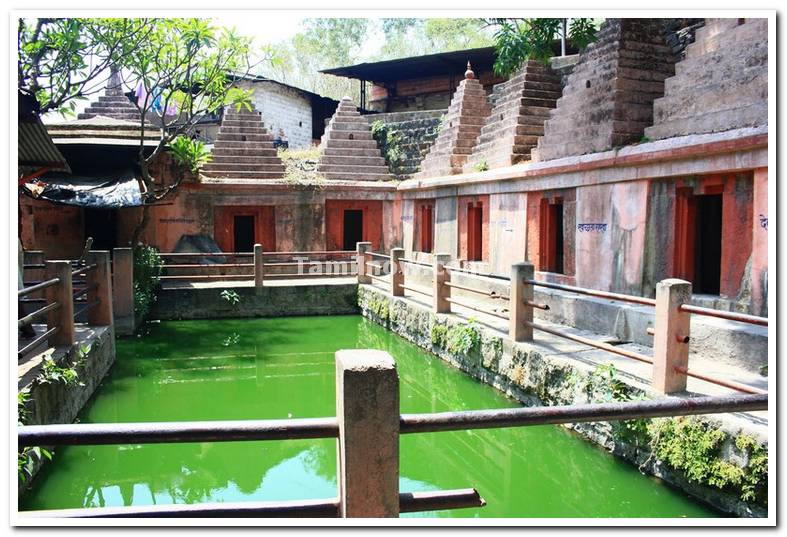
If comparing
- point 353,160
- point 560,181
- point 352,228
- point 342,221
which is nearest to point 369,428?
point 560,181

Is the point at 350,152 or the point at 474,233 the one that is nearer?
the point at 474,233

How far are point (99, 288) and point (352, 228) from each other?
1004cm

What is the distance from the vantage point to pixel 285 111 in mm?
26734

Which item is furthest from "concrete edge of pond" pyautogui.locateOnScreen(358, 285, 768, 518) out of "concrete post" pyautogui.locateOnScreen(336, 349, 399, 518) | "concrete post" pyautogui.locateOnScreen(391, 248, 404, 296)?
"concrete post" pyautogui.locateOnScreen(336, 349, 399, 518)

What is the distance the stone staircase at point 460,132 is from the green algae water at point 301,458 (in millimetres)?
7271

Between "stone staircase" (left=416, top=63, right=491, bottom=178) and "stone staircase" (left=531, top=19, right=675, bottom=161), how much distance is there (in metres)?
5.33

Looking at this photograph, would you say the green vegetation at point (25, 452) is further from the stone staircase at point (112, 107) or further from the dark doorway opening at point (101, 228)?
the stone staircase at point (112, 107)

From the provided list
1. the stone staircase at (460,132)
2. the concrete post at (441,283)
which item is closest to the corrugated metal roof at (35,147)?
the concrete post at (441,283)

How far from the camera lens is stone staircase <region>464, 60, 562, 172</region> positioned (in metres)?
13.0

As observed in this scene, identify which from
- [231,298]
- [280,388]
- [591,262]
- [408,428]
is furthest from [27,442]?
[231,298]

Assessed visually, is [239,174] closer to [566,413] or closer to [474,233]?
[474,233]

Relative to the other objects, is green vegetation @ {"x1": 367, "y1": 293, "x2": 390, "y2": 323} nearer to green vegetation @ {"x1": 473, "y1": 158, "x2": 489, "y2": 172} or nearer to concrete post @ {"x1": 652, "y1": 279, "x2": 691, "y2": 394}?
green vegetation @ {"x1": 473, "y1": 158, "x2": 489, "y2": 172}

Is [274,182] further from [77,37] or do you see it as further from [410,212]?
[77,37]

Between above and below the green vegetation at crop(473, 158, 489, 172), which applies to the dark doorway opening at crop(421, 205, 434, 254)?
below
